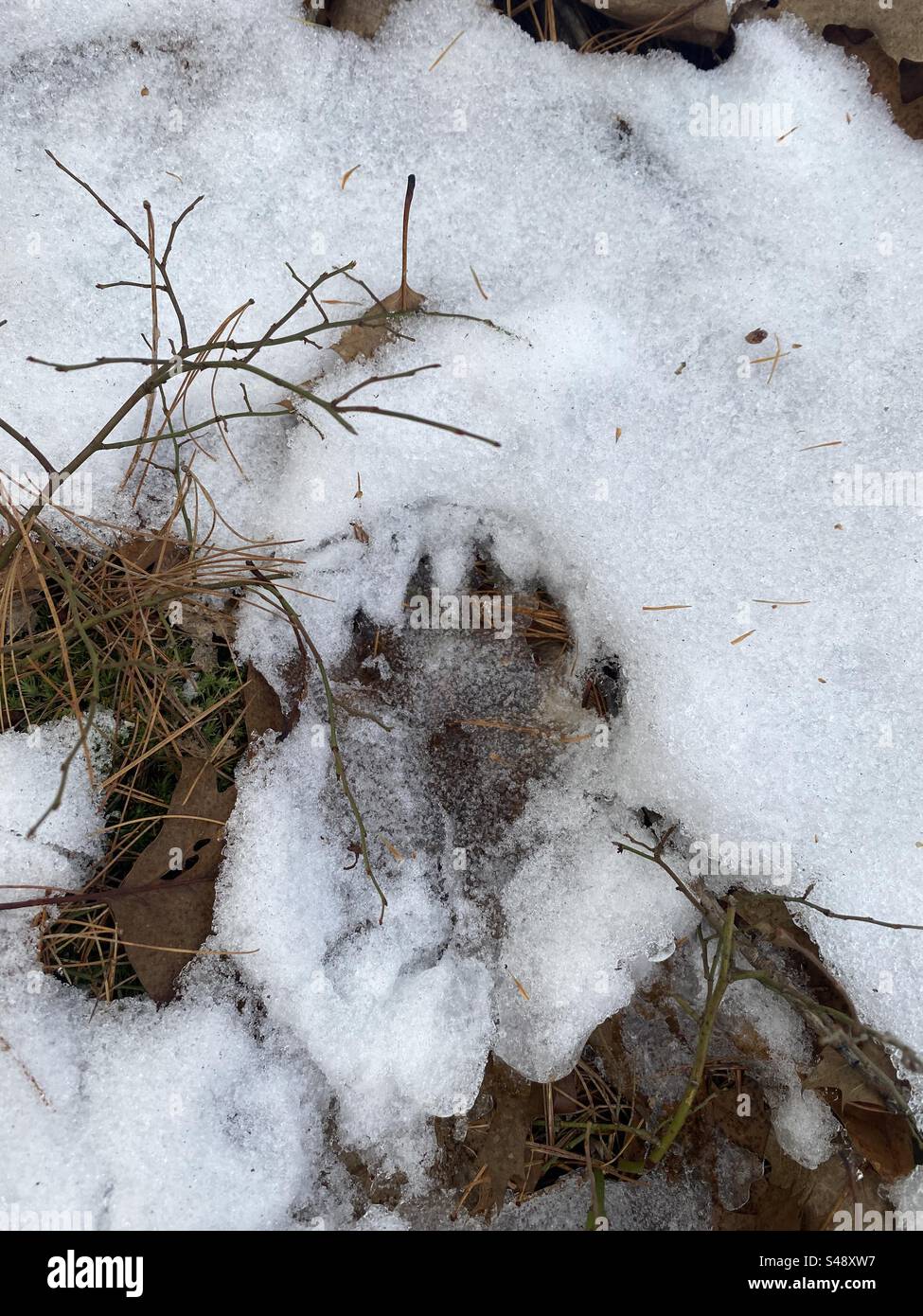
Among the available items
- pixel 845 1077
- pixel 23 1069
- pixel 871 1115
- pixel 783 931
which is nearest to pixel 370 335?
pixel 783 931

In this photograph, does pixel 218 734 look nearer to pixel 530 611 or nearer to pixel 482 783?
pixel 482 783

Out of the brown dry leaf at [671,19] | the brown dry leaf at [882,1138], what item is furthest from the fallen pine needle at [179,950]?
the brown dry leaf at [671,19]

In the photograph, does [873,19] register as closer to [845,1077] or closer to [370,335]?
[370,335]

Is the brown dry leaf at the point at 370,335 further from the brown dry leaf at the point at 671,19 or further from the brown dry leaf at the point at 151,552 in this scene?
the brown dry leaf at the point at 671,19

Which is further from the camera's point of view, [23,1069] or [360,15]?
[360,15]

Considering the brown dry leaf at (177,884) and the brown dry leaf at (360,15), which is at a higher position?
the brown dry leaf at (360,15)
